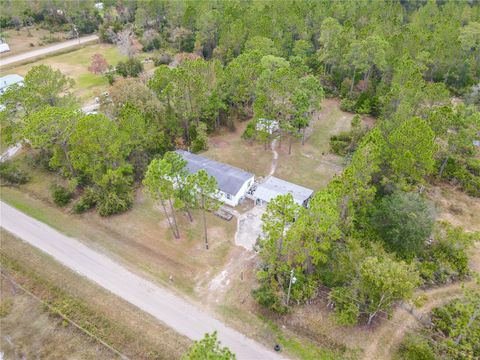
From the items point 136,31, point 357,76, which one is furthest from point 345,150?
point 136,31

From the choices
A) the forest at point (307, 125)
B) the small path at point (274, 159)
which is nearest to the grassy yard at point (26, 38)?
the forest at point (307, 125)

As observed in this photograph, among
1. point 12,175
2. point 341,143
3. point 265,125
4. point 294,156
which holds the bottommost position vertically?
point 294,156

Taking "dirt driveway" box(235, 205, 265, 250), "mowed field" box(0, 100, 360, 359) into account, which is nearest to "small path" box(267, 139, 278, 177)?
"mowed field" box(0, 100, 360, 359)

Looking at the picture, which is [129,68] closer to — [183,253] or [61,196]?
[61,196]

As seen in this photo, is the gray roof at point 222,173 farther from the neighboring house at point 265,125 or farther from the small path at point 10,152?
the small path at point 10,152

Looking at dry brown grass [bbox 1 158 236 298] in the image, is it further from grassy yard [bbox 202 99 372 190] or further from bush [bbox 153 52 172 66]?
bush [bbox 153 52 172 66]

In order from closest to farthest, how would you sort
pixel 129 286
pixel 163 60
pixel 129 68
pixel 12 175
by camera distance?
1. pixel 129 286
2. pixel 12 175
3. pixel 129 68
4. pixel 163 60

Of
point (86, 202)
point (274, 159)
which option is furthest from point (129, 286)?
point (274, 159)
